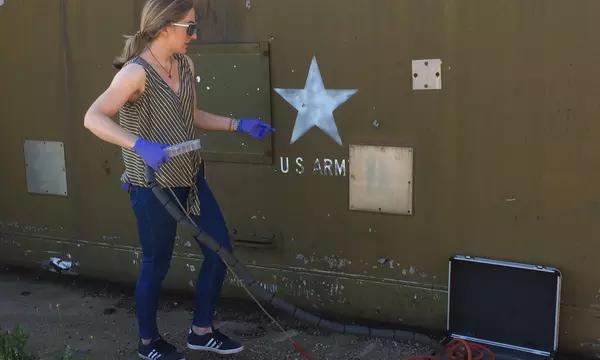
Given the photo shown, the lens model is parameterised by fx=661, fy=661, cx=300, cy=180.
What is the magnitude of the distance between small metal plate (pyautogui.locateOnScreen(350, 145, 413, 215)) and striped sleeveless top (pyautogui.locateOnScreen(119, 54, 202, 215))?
91 centimetres

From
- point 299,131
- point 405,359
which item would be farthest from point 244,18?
point 405,359

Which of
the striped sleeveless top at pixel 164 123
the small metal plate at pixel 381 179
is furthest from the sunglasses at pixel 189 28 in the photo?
the small metal plate at pixel 381 179

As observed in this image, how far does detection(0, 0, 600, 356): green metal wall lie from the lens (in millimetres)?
3121

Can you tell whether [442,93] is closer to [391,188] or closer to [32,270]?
[391,188]

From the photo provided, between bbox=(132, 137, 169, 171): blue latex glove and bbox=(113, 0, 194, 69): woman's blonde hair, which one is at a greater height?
bbox=(113, 0, 194, 69): woman's blonde hair

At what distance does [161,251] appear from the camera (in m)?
3.18

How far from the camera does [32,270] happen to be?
4.84 m

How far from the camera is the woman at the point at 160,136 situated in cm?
287

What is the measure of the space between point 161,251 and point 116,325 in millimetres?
1033

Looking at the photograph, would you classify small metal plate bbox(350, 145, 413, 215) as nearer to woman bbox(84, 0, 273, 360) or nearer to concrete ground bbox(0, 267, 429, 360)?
woman bbox(84, 0, 273, 360)

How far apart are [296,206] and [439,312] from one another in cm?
99

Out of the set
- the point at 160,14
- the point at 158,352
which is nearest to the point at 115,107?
the point at 160,14

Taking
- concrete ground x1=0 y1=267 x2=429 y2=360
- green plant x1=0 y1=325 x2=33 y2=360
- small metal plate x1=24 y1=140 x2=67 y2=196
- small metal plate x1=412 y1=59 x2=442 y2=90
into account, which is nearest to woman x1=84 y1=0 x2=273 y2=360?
concrete ground x1=0 y1=267 x2=429 y2=360

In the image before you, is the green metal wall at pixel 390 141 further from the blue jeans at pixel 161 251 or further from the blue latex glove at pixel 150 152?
the blue latex glove at pixel 150 152
